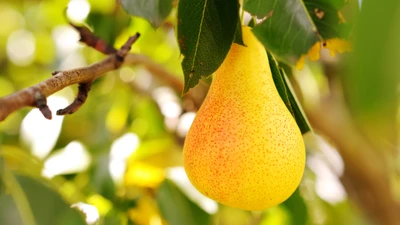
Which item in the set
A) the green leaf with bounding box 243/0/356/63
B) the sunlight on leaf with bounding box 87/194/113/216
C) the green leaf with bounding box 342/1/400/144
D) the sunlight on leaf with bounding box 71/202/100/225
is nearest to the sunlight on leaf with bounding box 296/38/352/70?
the green leaf with bounding box 243/0/356/63

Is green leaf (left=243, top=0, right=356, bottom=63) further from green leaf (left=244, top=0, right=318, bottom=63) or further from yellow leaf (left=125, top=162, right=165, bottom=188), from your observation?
yellow leaf (left=125, top=162, right=165, bottom=188)

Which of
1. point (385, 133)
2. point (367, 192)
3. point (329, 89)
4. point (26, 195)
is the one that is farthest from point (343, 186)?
point (385, 133)

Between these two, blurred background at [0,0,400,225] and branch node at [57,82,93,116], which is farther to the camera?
branch node at [57,82,93,116]

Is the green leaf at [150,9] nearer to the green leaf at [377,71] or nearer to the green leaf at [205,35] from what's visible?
the green leaf at [205,35]

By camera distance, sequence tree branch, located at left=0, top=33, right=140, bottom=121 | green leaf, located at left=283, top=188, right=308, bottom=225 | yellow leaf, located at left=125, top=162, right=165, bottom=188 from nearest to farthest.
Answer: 1. tree branch, located at left=0, top=33, right=140, bottom=121
2. green leaf, located at left=283, top=188, right=308, bottom=225
3. yellow leaf, located at left=125, top=162, right=165, bottom=188

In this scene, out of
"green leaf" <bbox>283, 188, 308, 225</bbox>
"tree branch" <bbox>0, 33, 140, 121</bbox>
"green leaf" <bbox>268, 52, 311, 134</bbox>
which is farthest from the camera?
"green leaf" <bbox>283, 188, 308, 225</bbox>

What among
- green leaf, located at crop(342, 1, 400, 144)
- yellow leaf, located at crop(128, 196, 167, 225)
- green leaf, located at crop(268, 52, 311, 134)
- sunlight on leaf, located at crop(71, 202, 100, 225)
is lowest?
yellow leaf, located at crop(128, 196, 167, 225)
